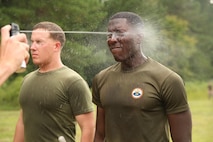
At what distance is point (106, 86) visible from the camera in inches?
93.0

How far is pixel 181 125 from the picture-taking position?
2242 millimetres

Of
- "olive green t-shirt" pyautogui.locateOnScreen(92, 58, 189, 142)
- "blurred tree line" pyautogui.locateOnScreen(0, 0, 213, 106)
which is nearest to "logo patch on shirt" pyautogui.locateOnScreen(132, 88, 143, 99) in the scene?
"olive green t-shirt" pyautogui.locateOnScreen(92, 58, 189, 142)

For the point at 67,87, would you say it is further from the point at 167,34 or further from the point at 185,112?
the point at 167,34

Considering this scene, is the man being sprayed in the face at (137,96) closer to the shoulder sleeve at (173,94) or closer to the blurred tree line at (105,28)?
the shoulder sleeve at (173,94)

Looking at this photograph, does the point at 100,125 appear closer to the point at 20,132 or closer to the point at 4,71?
the point at 20,132

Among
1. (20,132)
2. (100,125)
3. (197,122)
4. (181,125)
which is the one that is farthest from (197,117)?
(181,125)

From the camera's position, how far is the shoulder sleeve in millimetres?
2205

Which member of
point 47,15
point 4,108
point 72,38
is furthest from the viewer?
point 4,108

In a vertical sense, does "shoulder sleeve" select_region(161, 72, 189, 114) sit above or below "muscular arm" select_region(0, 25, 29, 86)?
below

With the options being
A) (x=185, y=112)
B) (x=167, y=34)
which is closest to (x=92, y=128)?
(x=185, y=112)

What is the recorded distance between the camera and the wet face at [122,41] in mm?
2320

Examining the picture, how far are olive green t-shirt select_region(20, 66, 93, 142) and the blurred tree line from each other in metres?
0.44

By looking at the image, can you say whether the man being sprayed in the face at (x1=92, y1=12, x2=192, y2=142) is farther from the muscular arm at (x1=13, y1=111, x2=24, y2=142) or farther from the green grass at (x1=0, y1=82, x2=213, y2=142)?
the green grass at (x1=0, y1=82, x2=213, y2=142)

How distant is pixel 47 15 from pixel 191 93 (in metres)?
2.18
